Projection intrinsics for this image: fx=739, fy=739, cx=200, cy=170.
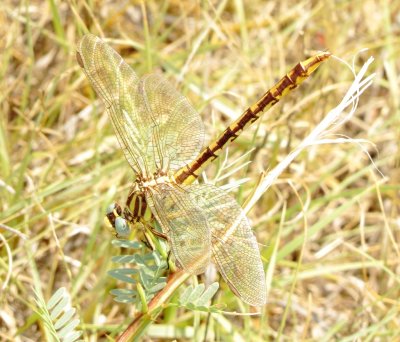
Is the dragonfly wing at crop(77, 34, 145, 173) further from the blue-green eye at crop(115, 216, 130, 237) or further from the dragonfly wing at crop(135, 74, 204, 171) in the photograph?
the blue-green eye at crop(115, 216, 130, 237)

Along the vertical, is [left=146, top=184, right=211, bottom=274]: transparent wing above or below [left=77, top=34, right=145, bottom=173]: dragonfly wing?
below

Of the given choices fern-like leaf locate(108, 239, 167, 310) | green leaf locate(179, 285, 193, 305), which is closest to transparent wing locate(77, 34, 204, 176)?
fern-like leaf locate(108, 239, 167, 310)

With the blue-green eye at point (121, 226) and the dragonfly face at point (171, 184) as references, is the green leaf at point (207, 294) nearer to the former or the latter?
the dragonfly face at point (171, 184)

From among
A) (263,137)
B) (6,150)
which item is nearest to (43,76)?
(6,150)

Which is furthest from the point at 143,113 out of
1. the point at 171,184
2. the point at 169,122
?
the point at 171,184

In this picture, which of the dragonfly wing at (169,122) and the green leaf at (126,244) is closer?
the green leaf at (126,244)

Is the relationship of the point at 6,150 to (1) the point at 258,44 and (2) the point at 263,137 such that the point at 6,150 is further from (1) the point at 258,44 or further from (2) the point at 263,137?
(1) the point at 258,44

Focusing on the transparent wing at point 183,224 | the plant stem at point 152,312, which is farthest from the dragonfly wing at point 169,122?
the plant stem at point 152,312

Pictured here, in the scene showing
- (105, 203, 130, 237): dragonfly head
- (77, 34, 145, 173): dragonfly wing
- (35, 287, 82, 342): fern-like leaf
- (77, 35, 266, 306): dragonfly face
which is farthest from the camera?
(77, 34, 145, 173): dragonfly wing
